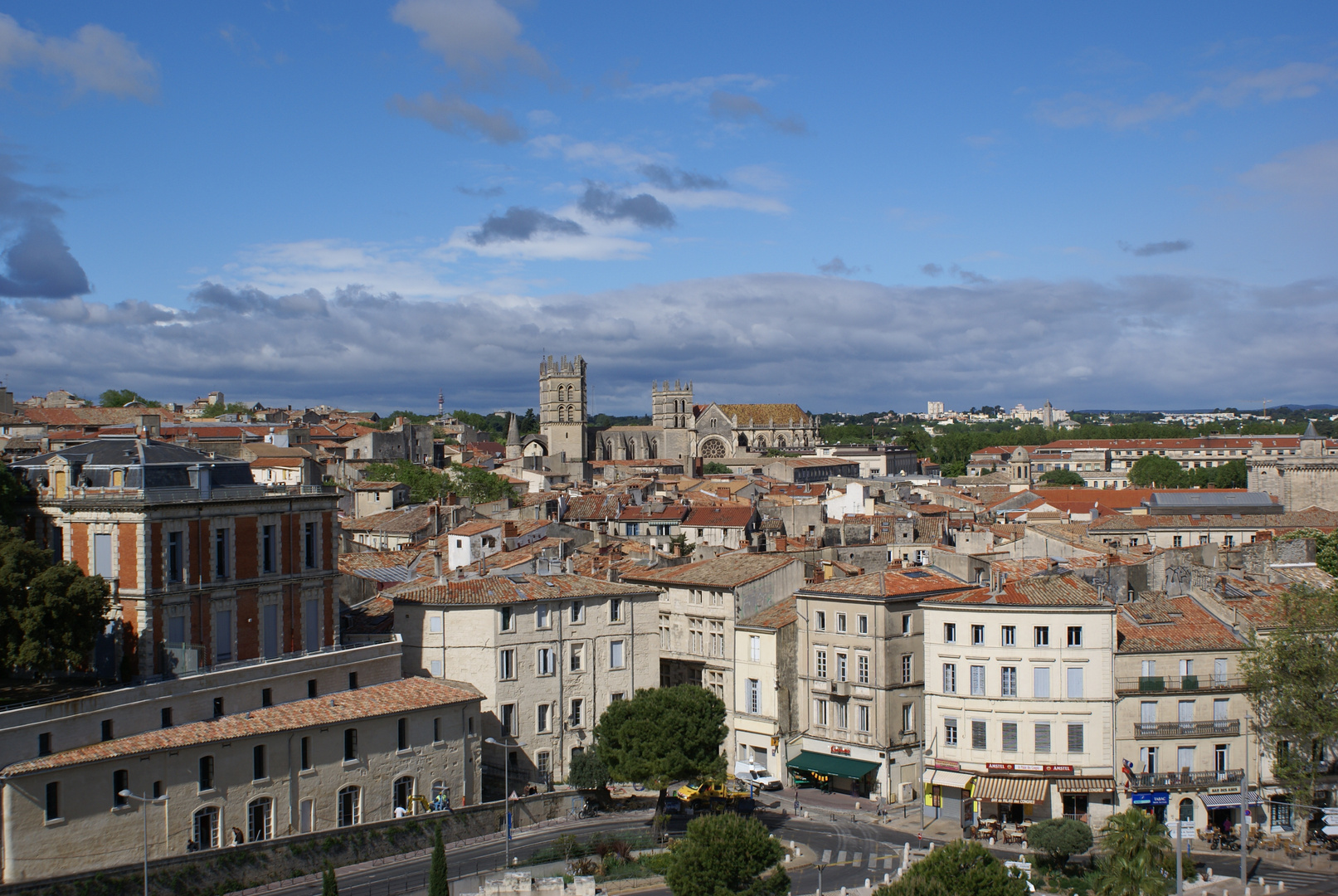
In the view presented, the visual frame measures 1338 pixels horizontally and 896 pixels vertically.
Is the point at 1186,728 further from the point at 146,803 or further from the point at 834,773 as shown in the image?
the point at 146,803

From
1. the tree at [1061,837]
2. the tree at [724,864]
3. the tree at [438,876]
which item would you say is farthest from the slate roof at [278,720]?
the tree at [1061,837]

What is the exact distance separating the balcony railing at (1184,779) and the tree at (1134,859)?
26.7 feet

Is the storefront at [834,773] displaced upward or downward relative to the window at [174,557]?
downward

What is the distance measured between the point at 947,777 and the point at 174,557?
28.9m

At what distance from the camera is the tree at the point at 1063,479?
Answer: 602 feet

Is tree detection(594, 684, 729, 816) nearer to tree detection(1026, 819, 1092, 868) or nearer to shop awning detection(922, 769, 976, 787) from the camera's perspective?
shop awning detection(922, 769, 976, 787)

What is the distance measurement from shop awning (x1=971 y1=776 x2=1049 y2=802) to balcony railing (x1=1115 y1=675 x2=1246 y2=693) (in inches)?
185

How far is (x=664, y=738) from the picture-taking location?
44.2 metres

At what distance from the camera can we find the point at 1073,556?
65000 mm

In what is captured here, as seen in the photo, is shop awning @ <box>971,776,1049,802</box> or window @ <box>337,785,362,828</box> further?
shop awning @ <box>971,776,1049,802</box>

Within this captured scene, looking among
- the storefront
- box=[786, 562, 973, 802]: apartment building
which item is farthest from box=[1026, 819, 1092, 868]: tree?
the storefront

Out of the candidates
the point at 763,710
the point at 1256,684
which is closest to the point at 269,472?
the point at 763,710

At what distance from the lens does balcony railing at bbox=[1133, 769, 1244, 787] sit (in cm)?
4541

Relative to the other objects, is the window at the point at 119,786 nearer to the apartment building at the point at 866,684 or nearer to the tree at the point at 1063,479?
the apartment building at the point at 866,684
